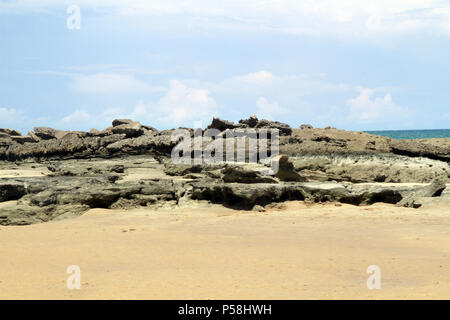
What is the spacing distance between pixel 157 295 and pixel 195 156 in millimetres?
14429

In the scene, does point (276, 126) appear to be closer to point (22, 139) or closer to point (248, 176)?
point (248, 176)

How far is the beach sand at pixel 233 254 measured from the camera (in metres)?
5.22

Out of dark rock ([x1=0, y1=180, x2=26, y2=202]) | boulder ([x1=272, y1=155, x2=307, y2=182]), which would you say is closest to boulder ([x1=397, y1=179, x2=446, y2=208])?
boulder ([x1=272, y1=155, x2=307, y2=182])

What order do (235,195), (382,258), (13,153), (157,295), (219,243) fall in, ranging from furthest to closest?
(13,153) < (235,195) < (219,243) < (382,258) < (157,295)

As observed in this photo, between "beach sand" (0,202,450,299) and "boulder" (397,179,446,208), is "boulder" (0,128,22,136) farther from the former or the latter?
"boulder" (397,179,446,208)

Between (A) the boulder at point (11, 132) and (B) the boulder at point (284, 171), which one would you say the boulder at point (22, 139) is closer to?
(A) the boulder at point (11, 132)

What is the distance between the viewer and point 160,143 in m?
20.6

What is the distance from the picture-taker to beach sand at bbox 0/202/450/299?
206 inches

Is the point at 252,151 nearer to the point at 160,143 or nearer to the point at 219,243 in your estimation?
the point at 160,143

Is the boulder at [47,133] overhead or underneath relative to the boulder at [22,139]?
overhead

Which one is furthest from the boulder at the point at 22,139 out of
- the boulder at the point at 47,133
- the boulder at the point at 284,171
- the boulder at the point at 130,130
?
the boulder at the point at 284,171

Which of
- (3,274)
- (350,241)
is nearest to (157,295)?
(3,274)

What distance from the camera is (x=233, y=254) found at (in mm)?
Result: 6887

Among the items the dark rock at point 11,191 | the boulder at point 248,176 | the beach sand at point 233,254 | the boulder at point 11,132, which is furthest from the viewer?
the boulder at point 11,132
